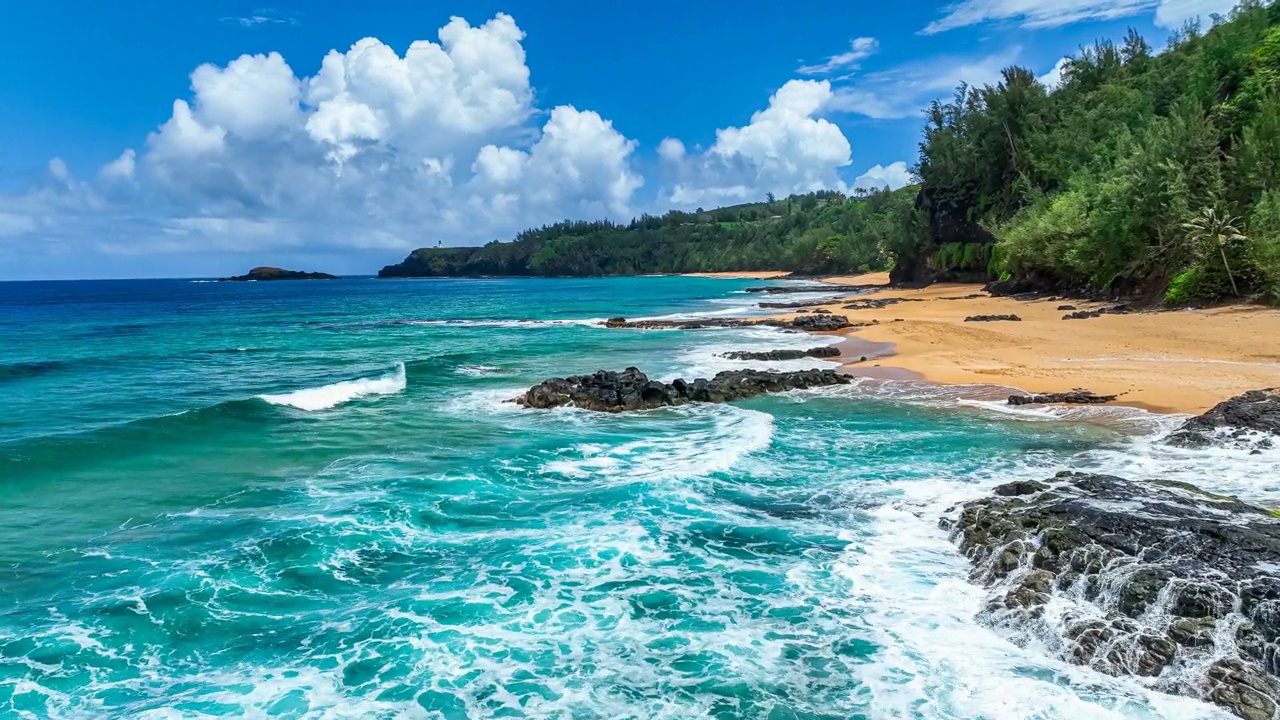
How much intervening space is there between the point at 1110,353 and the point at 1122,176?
18948 mm

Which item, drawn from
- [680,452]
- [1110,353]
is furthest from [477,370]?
[1110,353]

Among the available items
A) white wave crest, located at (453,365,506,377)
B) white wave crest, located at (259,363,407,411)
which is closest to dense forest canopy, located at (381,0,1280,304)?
white wave crest, located at (453,365,506,377)

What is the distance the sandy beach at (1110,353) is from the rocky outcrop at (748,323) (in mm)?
2462

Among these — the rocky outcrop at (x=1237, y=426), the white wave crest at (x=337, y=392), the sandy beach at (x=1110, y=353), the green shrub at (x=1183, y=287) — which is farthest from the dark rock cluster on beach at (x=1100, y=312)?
the white wave crest at (x=337, y=392)

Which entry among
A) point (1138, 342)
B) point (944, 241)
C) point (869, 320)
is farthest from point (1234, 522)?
point (944, 241)

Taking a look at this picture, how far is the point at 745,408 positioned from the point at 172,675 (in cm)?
1609

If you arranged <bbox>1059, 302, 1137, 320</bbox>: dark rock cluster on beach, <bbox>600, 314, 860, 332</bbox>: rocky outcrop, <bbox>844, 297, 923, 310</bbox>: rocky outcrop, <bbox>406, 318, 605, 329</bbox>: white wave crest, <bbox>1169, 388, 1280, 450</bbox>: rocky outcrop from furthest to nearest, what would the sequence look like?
1. <bbox>844, 297, 923, 310</bbox>: rocky outcrop
2. <bbox>406, 318, 605, 329</bbox>: white wave crest
3. <bbox>600, 314, 860, 332</bbox>: rocky outcrop
4. <bbox>1059, 302, 1137, 320</bbox>: dark rock cluster on beach
5. <bbox>1169, 388, 1280, 450</bbox>: rocky outcrop

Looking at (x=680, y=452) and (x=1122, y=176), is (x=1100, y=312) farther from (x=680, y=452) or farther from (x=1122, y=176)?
(x=680, y=452)

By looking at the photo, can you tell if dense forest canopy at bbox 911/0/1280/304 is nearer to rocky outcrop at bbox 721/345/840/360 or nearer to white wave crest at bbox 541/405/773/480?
rocky outcrop at bbox 721/345/840/360

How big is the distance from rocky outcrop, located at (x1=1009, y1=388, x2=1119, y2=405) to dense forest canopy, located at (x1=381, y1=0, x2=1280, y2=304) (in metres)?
15.9

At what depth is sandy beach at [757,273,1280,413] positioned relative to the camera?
2031 cm

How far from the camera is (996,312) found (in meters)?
44.1

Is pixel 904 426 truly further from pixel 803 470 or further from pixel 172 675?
pixel 172 675

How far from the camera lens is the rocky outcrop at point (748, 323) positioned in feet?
143
